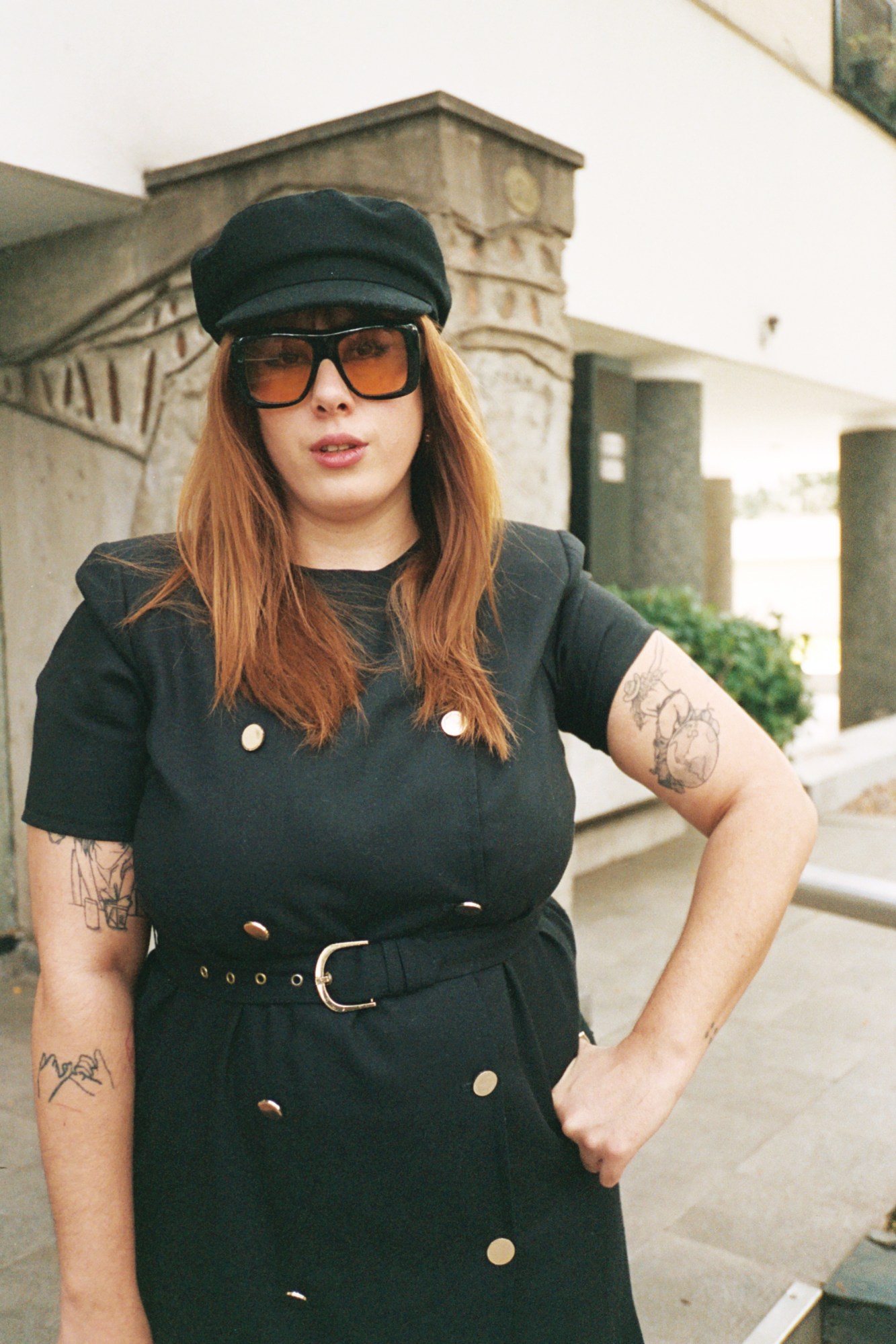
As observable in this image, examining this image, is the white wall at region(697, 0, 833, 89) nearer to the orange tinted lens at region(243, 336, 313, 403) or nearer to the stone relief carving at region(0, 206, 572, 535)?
the stone relief carving at region(0, 206, 572, 535)

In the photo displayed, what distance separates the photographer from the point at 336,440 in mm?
1455

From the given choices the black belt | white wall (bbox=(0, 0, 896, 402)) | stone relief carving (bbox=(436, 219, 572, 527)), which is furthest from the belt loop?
white wall (bbox=(0, 0, 896, 402))

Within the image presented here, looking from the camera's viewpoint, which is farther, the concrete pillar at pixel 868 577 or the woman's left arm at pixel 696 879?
the concrete pillar at pixel 868 577

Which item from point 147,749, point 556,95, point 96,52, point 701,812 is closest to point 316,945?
point 147,749

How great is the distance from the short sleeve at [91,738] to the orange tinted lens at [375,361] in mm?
408

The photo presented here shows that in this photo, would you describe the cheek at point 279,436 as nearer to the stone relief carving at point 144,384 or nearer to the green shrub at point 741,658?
the stone relief carving at point 144,384

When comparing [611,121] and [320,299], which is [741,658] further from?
[320,299]

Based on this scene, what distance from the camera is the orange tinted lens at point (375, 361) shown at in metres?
1.45

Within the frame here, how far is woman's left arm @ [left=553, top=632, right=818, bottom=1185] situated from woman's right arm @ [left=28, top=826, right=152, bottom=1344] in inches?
22.0

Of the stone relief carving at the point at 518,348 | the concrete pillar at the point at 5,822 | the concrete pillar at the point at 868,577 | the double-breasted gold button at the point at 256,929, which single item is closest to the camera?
the double-breasted gold button at the point at 256,929

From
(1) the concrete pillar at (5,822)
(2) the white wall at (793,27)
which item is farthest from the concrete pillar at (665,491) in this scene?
(1) the concrete pillar at (5,822)

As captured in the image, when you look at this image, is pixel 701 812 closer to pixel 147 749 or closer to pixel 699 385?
pixel 147 749

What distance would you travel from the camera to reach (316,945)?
135cm

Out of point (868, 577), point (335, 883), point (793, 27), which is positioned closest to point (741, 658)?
point (793, 27)
